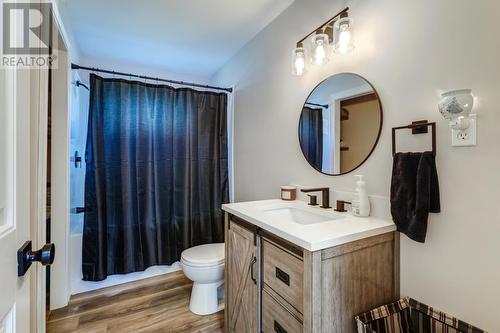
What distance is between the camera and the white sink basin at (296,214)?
4.75ft

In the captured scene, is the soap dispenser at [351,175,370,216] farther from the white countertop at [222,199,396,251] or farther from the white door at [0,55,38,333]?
the white door at [0,55,38,333]

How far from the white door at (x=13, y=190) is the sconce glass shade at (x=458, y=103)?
4.40 feet

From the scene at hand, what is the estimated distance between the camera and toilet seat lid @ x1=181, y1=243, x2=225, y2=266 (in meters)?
1.81

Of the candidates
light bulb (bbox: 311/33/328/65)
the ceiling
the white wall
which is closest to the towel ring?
the white wall

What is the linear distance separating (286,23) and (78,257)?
2625 mm

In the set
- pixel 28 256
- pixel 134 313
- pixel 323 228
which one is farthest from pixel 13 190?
pixel 134 313

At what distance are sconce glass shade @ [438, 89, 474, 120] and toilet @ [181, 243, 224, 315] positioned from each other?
5.36 feet

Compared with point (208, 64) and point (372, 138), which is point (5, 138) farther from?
point (208, 64)

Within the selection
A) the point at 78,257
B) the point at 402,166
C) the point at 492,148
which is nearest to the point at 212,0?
the point at 402,166

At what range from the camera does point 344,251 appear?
98cm

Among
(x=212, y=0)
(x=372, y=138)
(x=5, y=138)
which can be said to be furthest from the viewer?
(x=212, y=0)

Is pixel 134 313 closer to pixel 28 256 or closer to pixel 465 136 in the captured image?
pixel 28 256

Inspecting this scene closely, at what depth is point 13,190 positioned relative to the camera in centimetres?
57

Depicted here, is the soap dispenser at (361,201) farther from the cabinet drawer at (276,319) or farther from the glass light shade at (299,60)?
the glass light shade at (299,60)
